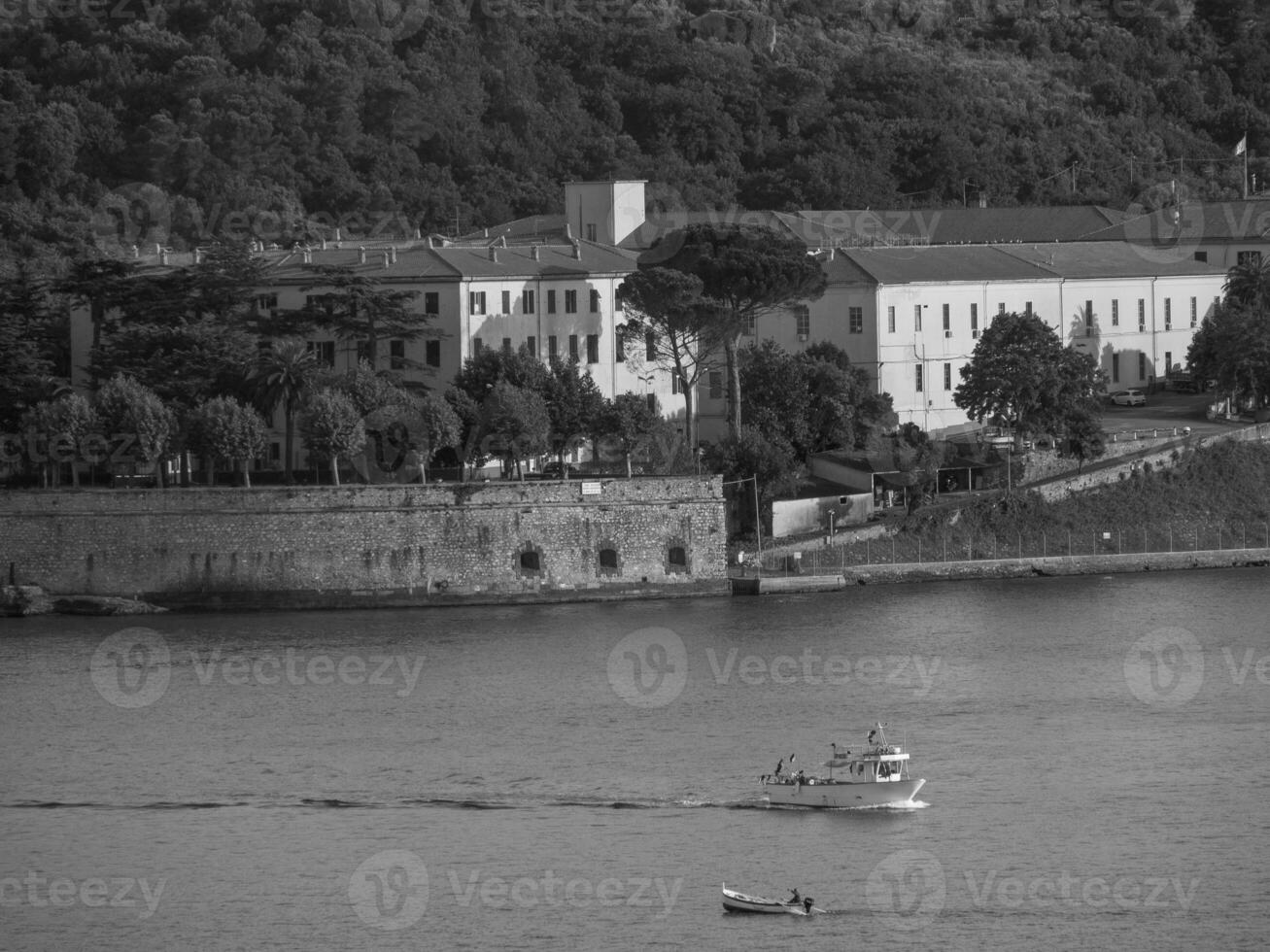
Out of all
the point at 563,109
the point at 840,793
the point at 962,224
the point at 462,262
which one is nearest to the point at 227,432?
the point at 462,262

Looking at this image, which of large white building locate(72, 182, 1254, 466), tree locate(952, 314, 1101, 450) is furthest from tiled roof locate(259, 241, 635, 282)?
tree locate(952, 314, 1101, 450)

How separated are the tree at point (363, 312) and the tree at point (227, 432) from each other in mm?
3991

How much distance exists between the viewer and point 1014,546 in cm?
5166

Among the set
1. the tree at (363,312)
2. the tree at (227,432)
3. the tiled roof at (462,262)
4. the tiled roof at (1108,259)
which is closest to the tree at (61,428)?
the tree at (227,432)

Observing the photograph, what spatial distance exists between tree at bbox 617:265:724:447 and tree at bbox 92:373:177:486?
9039mm

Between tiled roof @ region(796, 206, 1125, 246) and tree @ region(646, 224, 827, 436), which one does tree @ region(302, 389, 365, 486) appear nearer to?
tree @ region(646, 224, 827, 436)

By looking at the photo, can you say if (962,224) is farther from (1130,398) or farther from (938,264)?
(1130,398)

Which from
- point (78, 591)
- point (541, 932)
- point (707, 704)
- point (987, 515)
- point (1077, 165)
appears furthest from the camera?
point (1077, 165)

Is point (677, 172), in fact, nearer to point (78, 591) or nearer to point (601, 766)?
point (78, 591)

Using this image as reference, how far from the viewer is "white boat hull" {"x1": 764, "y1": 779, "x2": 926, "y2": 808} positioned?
33438 millimetres

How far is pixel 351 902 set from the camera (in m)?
30.3

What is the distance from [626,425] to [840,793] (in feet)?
59.4

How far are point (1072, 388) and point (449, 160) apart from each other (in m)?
40.2

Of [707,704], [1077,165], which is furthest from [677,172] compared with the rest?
[707,704]
